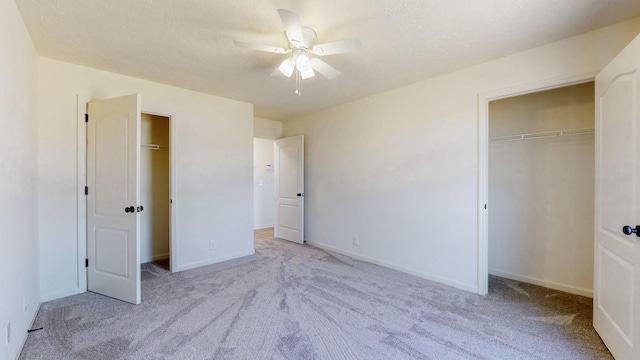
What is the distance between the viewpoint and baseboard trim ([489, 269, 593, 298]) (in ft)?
9.37

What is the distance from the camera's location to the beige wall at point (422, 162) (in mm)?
2564

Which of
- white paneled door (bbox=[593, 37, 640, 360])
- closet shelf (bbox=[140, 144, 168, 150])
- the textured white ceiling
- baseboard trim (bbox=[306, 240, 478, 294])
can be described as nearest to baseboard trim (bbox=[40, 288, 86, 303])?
closet shelf (bbox=[140, 144, 168, 150])

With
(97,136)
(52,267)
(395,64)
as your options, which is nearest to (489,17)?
(395,64)

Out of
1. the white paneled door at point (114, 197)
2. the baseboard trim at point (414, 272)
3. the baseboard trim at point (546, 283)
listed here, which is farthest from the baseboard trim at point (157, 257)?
the baseboard trim at point (546, 283)

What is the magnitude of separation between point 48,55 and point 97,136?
2.85 ft

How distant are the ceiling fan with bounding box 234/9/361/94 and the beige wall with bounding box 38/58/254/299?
2.02 metres

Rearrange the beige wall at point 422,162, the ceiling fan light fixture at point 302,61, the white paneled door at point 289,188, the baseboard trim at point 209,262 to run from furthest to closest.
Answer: the white paneled door at point 289,188
the baseboard trim at point 209,262
the beige wall at point 422,162
the ceiling fan light fixture at point 302,61

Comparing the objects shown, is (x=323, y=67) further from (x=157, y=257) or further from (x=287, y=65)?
(x=157, y=257)

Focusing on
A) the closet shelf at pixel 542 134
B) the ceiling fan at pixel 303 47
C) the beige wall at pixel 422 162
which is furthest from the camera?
the closet shelf at pixel 542 134

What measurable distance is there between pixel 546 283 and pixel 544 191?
1052mm

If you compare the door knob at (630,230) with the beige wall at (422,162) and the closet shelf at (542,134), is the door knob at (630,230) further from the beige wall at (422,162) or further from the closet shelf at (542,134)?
the closet shelf at (542,134)

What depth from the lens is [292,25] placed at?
1820 millimetres

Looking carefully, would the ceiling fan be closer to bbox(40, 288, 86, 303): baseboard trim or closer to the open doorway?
bbox(40, 288, 86, 303): baseboard trim

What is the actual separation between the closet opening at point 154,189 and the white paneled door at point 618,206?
484 centimetres
